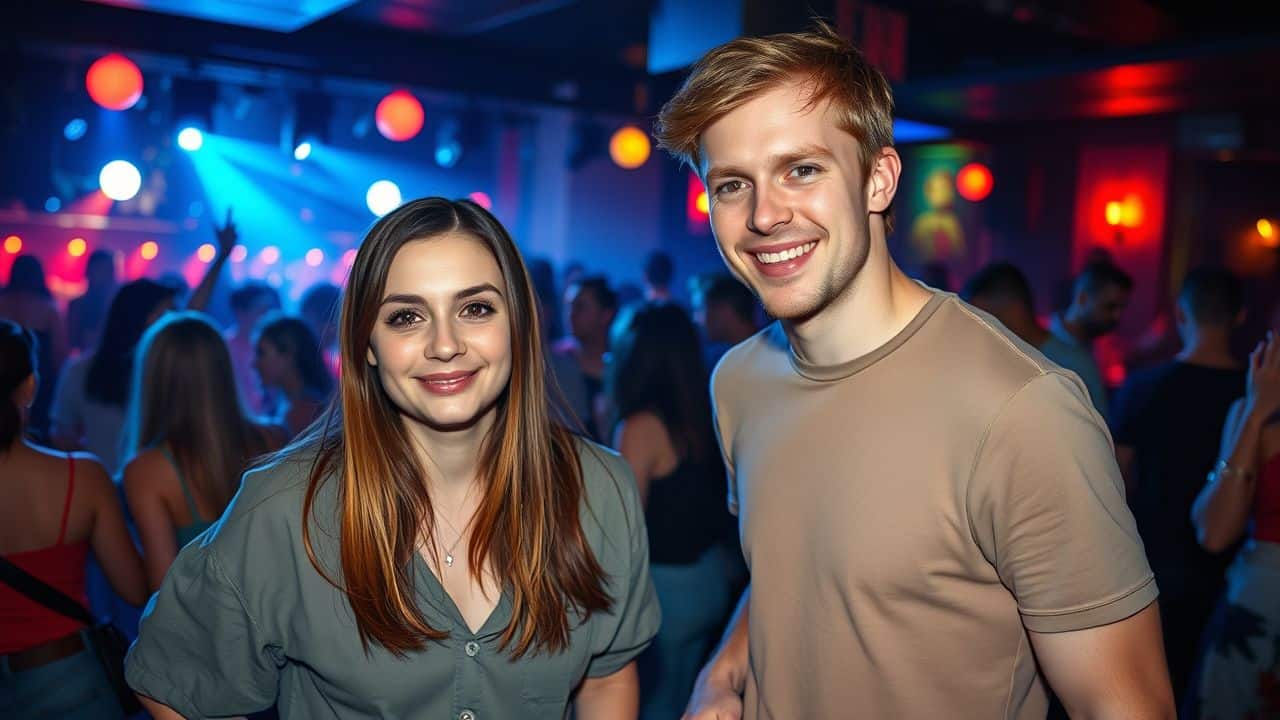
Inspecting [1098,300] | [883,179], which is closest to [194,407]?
[883,179]

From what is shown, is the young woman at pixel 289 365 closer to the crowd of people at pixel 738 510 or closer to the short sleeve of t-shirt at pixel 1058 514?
the crowd of people at pixel 738 510

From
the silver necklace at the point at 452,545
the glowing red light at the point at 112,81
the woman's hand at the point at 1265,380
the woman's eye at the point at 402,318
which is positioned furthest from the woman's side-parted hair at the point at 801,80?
the glowing red light at the point at 112,81

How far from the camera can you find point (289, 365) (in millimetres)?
3781

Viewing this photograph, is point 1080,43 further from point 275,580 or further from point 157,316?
point 275,580

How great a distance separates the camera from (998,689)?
140cm

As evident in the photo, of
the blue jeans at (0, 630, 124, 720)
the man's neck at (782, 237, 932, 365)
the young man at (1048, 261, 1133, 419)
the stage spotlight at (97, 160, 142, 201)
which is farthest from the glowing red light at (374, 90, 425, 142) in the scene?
Answer: the man's neck at (782, 237, 932, 365)

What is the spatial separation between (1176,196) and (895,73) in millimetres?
4437

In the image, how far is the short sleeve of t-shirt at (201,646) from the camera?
1.55 metres

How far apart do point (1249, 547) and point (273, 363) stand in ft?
11.2

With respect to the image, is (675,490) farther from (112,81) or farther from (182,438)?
(112,81)

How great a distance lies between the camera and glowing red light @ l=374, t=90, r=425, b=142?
5609 millimetres

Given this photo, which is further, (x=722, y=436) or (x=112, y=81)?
(x=112, y=81)

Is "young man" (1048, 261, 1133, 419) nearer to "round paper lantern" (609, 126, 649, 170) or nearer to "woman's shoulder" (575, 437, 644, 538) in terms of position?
"round paper lantern" (609, 126, 649, 170)

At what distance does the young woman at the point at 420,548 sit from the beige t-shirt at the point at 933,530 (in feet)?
1.13
